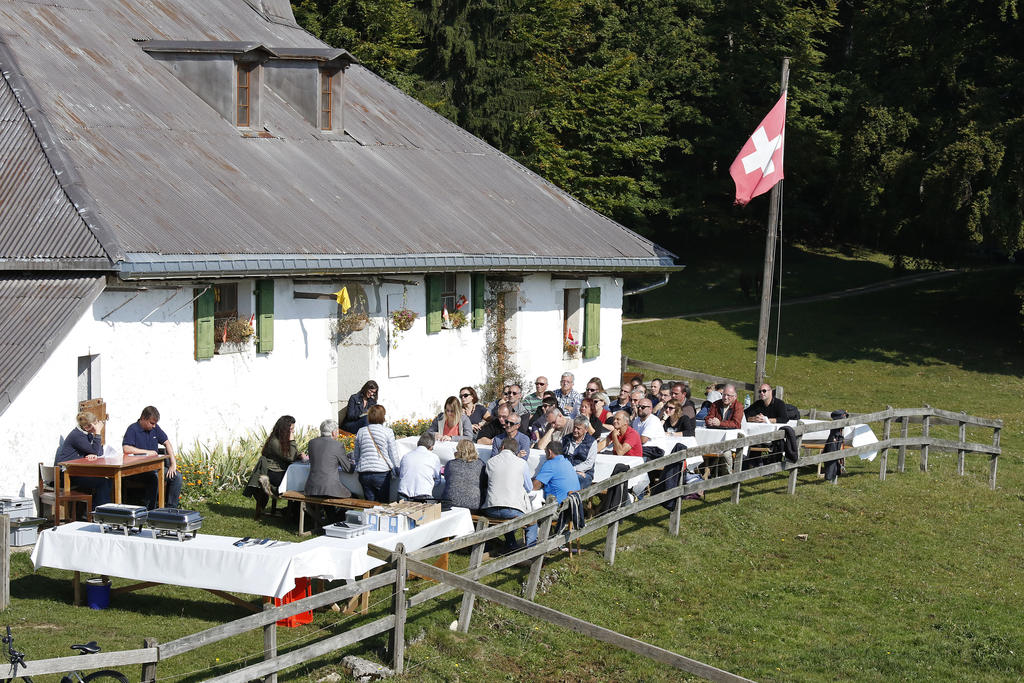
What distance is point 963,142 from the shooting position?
31469 mm

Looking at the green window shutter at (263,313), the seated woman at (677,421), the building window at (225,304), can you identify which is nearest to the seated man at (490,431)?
the seated woman at (677,421)

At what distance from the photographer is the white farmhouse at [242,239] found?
1477cm

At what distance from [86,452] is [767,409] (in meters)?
10.1

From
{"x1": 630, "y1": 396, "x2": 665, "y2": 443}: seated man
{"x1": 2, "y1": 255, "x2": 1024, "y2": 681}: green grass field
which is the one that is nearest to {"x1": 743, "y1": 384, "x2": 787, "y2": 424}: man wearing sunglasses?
{"x1": 2, "y1": 255, "x2": 1024, "y2": 681}: green grass field

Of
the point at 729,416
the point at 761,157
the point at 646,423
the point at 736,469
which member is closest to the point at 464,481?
the point at 646,423

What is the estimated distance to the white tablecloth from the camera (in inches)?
413

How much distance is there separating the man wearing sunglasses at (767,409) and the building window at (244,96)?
9223 millimetres

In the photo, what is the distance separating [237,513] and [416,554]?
15.8 ft

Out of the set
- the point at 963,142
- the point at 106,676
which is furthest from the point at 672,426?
the point at 963,142

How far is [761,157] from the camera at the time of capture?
21.8 meters

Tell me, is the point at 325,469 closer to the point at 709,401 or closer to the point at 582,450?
the point at 582,450

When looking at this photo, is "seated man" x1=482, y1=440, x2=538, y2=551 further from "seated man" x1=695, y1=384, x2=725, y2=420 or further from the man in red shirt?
"seated man" x1=695, y1=384, x2=725, y2=420

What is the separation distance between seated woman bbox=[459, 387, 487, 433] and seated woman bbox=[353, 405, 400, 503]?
10.7 ft

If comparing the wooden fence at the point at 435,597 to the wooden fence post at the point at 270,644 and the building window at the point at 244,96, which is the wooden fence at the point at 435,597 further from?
the building window at the point at 244,96
